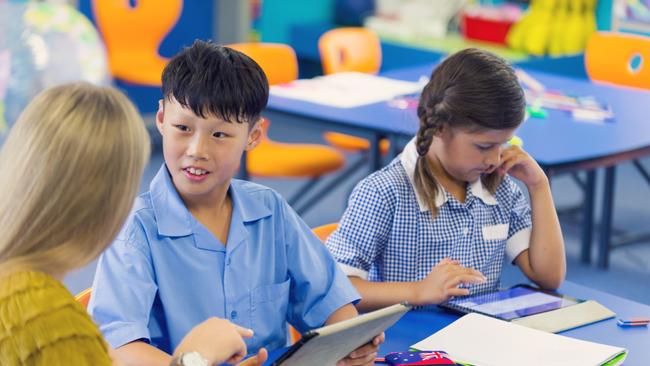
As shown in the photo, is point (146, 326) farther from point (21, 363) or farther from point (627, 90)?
point (627, 90)

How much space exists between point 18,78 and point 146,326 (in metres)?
3.23

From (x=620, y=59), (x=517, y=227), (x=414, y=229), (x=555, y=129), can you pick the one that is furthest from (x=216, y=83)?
(x=620, y=59)

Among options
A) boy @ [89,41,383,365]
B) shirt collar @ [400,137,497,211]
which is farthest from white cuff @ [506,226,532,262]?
boy @ [89,41,383,365]

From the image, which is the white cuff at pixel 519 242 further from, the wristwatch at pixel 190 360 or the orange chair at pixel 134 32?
the orange chair at pixel 134 32

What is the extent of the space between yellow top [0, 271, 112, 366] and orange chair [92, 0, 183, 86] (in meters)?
3.70

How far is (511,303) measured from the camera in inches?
78.6

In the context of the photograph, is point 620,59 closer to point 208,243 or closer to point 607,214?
point 607,214

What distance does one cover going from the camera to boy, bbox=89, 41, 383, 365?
65.5 inches

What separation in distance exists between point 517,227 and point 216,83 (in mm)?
797

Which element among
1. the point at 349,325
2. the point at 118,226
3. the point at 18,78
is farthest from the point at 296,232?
the point at 18,78

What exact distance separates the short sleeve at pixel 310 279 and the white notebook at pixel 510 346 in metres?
0.17

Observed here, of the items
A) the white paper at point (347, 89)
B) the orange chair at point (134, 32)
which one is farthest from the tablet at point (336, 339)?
the orange chair at point (134, 32)

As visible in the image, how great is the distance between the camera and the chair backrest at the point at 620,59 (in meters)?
4.29

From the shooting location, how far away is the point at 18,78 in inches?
182
